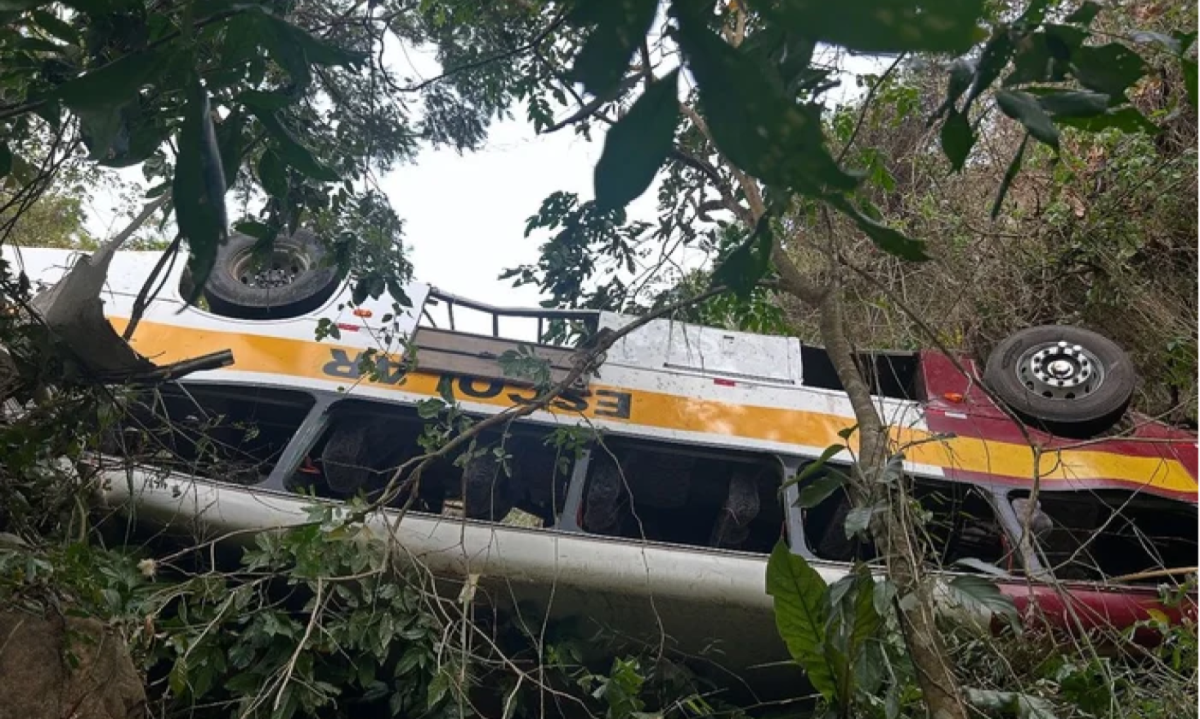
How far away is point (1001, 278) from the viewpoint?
716 centimetres

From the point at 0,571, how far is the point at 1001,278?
21.9ft

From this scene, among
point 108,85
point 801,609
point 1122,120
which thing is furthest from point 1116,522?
point 108,85

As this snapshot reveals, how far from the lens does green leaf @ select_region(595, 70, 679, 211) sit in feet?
2.77

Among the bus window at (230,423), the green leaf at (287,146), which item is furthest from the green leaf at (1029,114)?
the bus window at (230,423)

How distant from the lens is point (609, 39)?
807 millimetres

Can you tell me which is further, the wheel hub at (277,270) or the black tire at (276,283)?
the wheel hub at (277,270)

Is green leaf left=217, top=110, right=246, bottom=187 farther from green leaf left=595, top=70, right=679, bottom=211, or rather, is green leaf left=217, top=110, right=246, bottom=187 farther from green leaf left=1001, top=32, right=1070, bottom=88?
green leaf left=1001, top=32, right=1070, bottom=88

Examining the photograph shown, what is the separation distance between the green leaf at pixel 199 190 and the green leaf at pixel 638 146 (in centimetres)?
49

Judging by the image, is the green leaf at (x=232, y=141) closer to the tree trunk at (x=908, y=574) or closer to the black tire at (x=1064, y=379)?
the tree trunk at (x=908, y=574)

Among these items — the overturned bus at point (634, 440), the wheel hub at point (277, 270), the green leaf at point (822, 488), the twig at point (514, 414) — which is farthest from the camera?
the wheel hub at point (277, 270)

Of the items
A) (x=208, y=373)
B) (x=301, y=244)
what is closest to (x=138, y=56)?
(x=208, y=373)

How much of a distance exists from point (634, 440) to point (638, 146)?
3.58 meters

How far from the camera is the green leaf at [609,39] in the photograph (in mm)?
795

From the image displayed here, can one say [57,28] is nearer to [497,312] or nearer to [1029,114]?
[1029,114]
